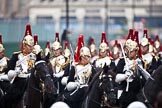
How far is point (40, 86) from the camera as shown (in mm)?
17359

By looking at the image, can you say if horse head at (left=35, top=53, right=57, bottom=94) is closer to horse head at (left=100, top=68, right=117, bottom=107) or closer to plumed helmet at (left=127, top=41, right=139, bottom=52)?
horse head at (left=100, top=68, right=117, bottom=107)

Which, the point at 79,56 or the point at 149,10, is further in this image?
the point at 149,10

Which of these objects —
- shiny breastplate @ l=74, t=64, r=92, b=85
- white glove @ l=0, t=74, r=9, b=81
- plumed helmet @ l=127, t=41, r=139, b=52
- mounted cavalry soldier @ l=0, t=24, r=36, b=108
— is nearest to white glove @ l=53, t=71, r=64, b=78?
white glove @ l=0, t=74, r=9, b=81

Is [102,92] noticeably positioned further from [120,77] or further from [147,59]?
[147,59]

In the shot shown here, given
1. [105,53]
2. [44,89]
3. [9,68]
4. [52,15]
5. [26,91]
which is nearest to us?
[44,89]

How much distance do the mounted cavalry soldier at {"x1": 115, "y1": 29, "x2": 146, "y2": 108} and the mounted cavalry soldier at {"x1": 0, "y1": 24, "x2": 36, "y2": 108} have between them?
214 centimetres

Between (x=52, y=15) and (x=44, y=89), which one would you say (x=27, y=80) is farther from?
(x=52, y=15)

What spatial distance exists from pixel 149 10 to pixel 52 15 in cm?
1270

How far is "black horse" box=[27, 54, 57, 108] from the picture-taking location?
17.0m

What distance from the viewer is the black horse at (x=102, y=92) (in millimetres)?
15938

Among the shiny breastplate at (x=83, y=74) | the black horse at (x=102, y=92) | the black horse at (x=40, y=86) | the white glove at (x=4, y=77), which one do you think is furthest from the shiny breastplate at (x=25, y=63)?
the black horse at (x=102, y=92)

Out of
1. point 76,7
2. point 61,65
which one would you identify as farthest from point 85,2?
point 61,65

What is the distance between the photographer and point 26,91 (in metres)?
18.3

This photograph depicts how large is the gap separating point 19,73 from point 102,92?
3.30 meters
